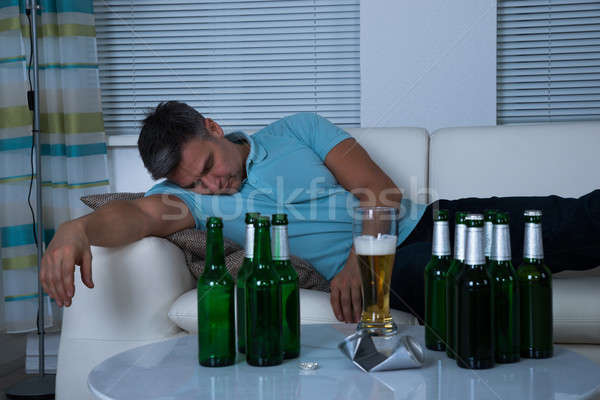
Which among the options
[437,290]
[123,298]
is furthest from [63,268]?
[437,290]

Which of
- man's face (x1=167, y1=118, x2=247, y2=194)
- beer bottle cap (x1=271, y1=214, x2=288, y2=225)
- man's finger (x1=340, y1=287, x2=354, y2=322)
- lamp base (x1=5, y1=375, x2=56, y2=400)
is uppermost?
man's face (x1=167, y1=118, x2=247, y2=194)

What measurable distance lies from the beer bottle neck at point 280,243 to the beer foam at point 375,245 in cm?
14

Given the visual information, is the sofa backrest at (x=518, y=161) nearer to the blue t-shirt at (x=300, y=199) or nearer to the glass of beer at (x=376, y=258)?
the blue t-shirt at (x=300, y=199)

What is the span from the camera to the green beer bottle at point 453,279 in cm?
100

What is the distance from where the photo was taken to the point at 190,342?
1.21 metres

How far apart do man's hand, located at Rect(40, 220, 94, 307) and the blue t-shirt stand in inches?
21.3

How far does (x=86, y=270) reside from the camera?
132 cm

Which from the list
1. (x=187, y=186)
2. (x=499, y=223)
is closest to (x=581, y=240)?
(x=499, y=223)

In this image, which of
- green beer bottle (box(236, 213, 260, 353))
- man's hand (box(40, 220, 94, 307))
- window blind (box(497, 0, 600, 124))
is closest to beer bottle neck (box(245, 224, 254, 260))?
green beer bottle (box(236, 213, 260, 353))

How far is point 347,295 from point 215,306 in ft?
1.76

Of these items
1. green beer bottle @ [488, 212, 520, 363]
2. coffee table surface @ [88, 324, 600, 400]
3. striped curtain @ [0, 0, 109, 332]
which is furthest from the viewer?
striped curtain @ [0, 0, 109, 332]

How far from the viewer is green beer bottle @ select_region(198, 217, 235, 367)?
1.04 metres

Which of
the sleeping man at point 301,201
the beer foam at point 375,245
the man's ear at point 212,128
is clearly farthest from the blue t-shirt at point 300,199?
the beer foam at point 375,245

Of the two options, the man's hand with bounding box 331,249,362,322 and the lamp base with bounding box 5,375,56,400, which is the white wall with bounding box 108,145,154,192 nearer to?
the lamp base with bounding box 5,375,56,400
